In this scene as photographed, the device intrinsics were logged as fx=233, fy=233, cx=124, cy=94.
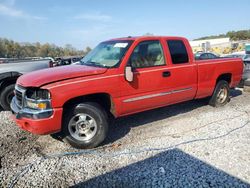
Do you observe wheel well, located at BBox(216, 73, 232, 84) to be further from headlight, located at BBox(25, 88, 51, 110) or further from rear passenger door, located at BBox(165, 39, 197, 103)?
headlight, located at BBox(25, 88, 51, 110)

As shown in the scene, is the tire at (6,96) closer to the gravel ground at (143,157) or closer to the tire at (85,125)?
the gravel ground at (143,157)

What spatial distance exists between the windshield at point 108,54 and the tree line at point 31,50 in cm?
3604

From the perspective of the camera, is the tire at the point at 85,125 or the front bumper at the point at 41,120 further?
the tire at the point at 85,125

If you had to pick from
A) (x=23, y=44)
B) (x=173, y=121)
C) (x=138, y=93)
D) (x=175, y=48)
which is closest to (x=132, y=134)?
(x=138, y=93)

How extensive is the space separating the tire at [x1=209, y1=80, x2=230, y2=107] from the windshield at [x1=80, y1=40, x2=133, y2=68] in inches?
120

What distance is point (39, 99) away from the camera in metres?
3.66

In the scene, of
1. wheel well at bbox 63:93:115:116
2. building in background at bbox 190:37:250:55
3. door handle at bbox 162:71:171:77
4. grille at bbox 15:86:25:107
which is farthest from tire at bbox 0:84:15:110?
building in background at bbox 190:37:250:55

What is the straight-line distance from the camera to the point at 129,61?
4.38m

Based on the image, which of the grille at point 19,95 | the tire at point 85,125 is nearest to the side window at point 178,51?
the tire at point 85,125

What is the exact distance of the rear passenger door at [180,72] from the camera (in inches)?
195

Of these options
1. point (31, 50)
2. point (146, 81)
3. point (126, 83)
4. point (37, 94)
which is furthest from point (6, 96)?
point (31, 50)

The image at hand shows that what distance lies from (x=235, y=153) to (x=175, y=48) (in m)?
2.49

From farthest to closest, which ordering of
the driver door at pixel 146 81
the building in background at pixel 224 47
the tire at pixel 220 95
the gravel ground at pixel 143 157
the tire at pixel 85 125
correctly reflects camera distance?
1. the building in background at pixel 224 47
2. the tire at pixel 220 95
3. the driver door at pixel 146 81
4. the tire at pixel 85 125
5. the gravel ground at pixel 143 157

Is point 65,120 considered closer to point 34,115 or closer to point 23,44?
point 34,115
